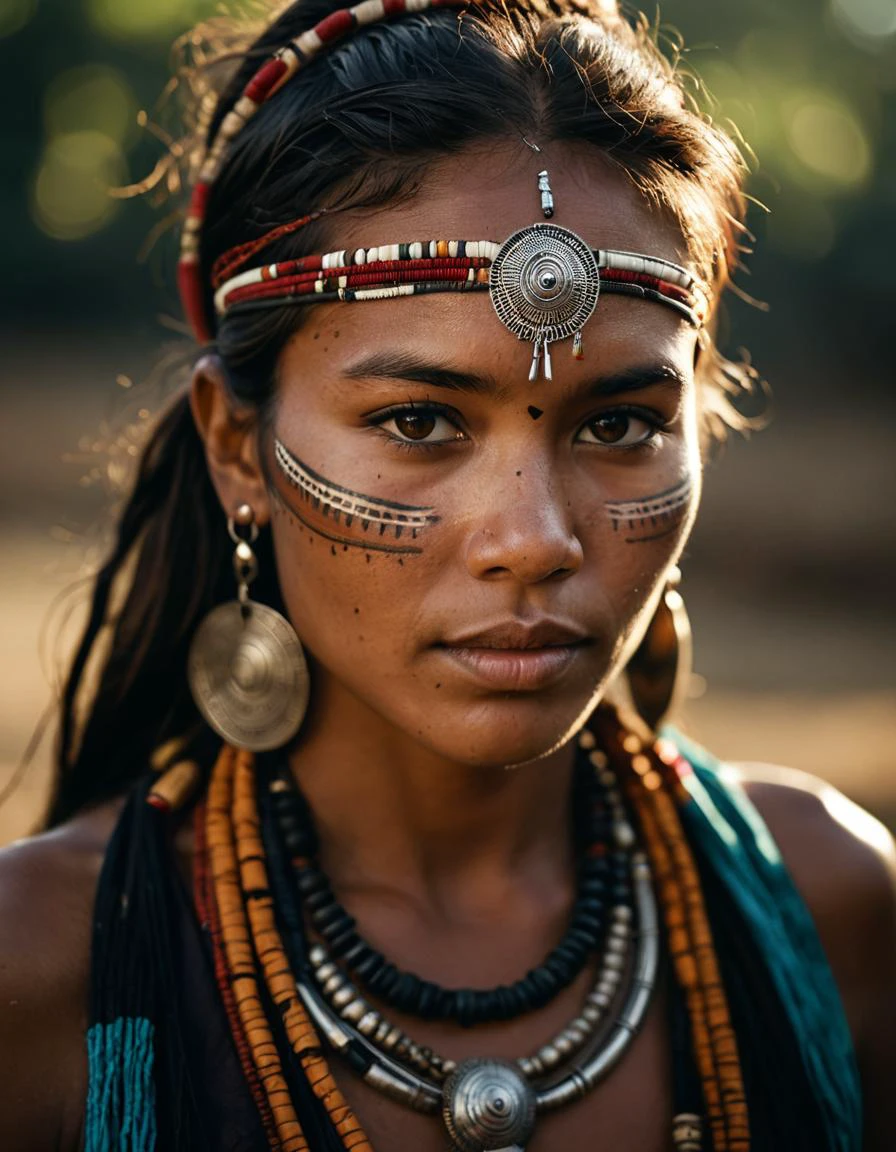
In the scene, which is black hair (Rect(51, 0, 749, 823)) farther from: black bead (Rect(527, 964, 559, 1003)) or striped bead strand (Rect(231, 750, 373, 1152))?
black bead (Rect(527, 964, 559, 1003))

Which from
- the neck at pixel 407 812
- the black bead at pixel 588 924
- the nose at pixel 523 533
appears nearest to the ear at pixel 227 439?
the neck at pixel 407 812

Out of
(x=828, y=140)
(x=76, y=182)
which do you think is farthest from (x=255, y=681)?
(x=76, y=182)

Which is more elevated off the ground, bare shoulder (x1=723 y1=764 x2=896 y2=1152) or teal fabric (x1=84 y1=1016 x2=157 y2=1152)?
bare shoulder (x1=723 y1=764 x2=896 y2=1152)

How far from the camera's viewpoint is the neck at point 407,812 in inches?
108

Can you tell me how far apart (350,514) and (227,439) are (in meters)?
0.44

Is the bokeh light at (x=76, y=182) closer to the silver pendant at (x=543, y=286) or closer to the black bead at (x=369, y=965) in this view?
the silver pendant at (x=543, y=286)

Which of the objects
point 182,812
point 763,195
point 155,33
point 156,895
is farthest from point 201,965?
point 155,33

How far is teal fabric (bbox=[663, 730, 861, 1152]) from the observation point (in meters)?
2.74

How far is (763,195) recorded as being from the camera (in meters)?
11.8

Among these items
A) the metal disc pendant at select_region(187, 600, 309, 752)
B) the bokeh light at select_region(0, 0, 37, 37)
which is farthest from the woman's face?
the bokeh light at select_region(0, 0, 37, 37)

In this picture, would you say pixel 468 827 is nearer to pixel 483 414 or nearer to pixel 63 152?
pixel 483 414

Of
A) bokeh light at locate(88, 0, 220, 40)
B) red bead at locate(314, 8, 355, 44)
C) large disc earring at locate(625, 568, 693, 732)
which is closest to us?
red bead at locate(314, 8, 355, 44)

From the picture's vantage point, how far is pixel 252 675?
2.71 metres

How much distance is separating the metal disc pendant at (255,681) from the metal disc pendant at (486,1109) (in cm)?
71
